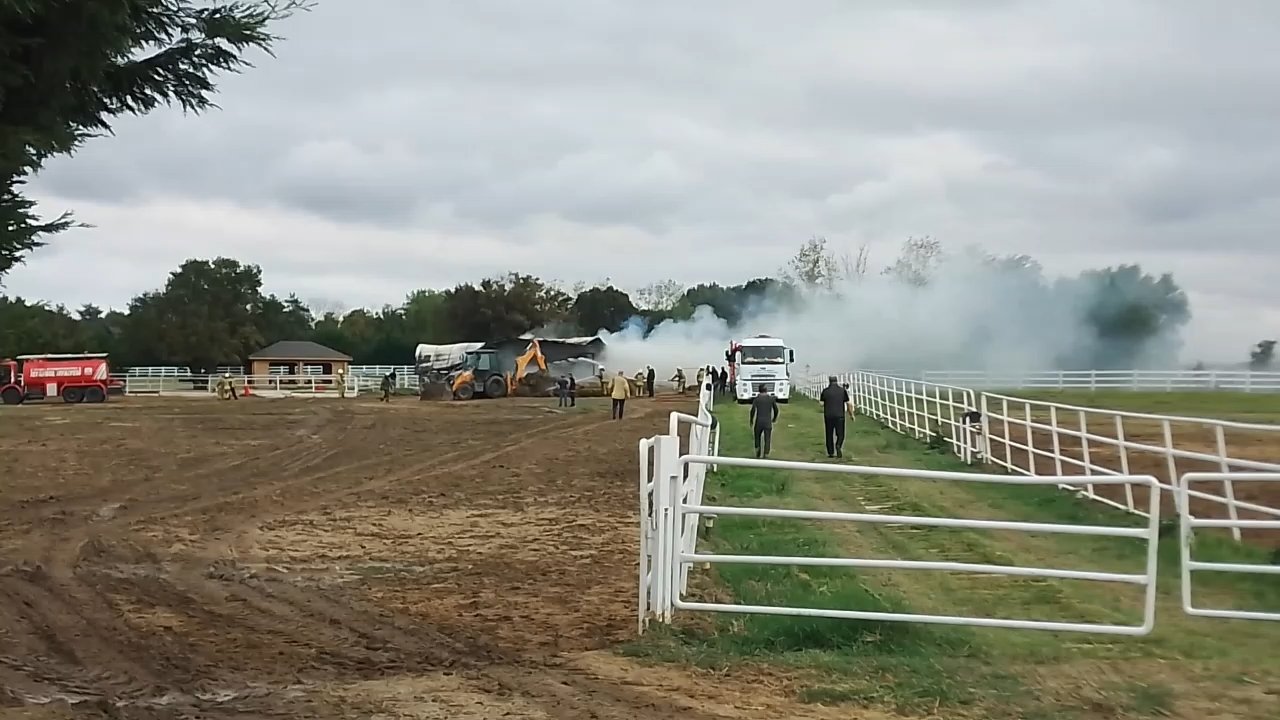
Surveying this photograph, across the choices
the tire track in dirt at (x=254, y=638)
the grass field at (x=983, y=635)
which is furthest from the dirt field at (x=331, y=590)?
the grass field at (x=983, y=635)

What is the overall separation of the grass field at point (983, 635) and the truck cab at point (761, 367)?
3222 cm

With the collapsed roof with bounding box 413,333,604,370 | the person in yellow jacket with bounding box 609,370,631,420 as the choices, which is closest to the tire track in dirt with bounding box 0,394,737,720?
the person in yellow jacket with bounding box 609,370,631,420

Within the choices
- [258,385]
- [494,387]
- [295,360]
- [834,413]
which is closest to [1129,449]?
[834,413]

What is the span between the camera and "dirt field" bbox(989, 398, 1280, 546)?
15.2 meters

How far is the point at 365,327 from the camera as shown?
111750 mm

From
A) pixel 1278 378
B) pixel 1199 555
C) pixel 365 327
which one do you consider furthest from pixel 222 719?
pixel 365 327

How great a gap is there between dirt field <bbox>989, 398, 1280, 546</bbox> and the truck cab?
521 inches

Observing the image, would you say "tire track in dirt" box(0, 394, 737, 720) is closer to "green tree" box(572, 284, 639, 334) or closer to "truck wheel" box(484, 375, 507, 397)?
"truck wheel" box(484, 375, 507, 397)

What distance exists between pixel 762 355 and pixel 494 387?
12527 millimetres

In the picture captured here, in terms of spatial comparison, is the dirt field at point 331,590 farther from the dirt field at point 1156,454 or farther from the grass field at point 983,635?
the dirt field at point 1156,454

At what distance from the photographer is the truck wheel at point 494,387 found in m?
54.2

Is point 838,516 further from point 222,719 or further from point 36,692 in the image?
point 36,692

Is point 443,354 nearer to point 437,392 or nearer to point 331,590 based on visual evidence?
point 437,392

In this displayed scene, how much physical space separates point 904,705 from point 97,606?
653 cm
